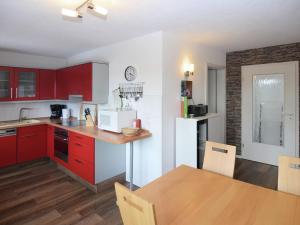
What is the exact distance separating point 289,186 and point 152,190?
1.01 metres

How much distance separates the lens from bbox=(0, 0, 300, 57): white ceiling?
6.34 ft

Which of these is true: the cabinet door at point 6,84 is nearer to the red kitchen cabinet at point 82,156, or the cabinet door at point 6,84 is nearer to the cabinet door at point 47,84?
the cabinet door at point 47,84

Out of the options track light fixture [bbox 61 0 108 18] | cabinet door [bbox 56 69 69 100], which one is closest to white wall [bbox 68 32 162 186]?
track light fixture [bbox 61 0 108 18]

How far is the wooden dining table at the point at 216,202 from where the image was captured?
43.7 inches

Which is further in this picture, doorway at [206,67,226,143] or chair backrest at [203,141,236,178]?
doorway at [206,67,226,143]

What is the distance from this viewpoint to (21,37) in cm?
302

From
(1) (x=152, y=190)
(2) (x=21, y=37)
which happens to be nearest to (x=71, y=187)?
(1) (x=152, y=190)

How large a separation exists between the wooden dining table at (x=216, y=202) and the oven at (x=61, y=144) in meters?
2.34

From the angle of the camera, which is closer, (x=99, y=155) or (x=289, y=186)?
(x=289, y=186)

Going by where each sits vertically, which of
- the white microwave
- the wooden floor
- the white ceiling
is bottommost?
the wooden floor

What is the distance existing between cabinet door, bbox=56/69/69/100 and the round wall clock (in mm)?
1555

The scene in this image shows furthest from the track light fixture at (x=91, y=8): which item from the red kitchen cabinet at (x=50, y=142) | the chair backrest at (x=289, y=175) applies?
the red kitchen cabinet at (x=50, y=142)

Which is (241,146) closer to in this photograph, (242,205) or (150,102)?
(150,102)

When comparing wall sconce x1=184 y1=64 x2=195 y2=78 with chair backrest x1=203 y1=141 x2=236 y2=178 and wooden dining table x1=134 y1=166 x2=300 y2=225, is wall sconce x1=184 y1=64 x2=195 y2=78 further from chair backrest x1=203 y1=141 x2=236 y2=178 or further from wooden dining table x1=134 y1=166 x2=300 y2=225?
wooden dining table x1=134 y1=166 x2=300 y2=225
